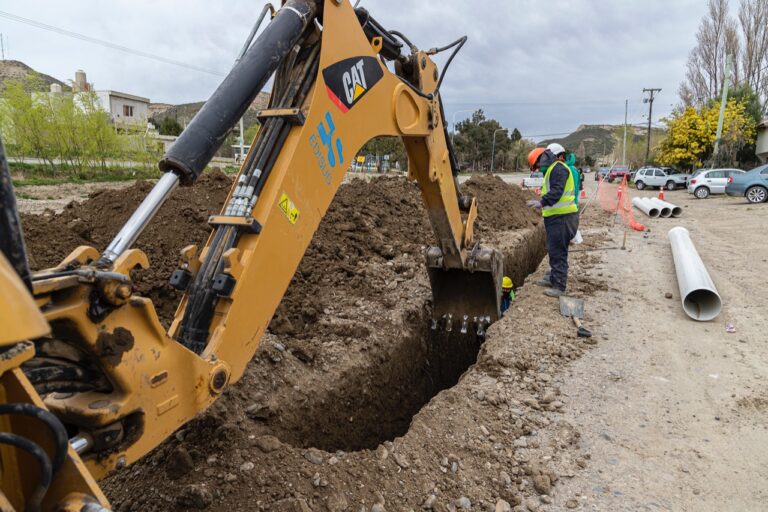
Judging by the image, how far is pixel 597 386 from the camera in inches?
163

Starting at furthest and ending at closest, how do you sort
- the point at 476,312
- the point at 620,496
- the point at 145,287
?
1. the point at 476,312
2. the point at 145,287
3. the point at 620,496

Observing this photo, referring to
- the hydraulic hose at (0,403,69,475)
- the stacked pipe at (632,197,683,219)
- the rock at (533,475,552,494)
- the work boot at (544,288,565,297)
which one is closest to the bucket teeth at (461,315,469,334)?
the work boot at (544,288,565,297)

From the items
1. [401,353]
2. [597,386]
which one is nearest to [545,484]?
[597,386]

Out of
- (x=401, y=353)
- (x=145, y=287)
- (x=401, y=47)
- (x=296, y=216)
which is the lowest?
(x=401, y=353)

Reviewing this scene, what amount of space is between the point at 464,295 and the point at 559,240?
5.04ft

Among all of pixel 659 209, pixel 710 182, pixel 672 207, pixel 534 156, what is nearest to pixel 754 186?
pixel 710 182

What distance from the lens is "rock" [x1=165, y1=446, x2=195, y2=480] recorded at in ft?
8.73

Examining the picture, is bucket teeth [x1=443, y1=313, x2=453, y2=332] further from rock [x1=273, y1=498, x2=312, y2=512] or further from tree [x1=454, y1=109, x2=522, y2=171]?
tree [x1=454, y1=109, x2=522, y2=171]

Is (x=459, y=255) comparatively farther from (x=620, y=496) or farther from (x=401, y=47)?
(x=620, y=496)

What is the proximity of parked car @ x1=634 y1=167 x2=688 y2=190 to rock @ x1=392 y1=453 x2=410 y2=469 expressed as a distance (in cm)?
3242

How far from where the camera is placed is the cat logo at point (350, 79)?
97.6 inches

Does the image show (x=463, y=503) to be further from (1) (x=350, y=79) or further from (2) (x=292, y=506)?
(1) (x=350, y=79)

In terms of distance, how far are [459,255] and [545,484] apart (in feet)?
8.25

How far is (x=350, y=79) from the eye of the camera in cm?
263
